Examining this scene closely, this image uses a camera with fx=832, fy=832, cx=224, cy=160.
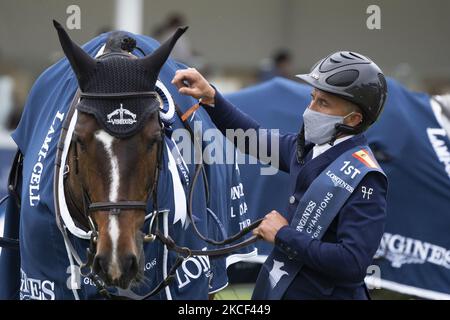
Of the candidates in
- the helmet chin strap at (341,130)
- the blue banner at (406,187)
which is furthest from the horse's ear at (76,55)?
the blue banner at (406,187)

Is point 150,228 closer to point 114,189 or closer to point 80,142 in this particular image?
point 114,189

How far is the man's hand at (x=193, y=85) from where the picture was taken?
347cm

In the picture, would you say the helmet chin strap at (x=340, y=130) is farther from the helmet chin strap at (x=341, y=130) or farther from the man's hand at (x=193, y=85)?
the man's hand at (x=193, y=85)

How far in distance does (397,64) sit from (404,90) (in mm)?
8411

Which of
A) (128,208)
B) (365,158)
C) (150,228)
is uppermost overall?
(365,158)

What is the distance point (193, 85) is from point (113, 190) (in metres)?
0.71

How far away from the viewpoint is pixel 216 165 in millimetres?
4363

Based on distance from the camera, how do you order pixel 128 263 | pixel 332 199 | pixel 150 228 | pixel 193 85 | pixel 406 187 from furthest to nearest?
pixel 406 187 < pixel 193 85 < pixel 150 228 < pixel 332 199 < pixel 128 263

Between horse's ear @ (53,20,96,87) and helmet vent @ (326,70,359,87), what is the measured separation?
0.91 m

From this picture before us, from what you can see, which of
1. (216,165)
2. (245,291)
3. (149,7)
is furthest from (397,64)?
(216,165)

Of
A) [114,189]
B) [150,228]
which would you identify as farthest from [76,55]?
[150,228]

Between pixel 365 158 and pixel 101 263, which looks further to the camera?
pixel 365 158

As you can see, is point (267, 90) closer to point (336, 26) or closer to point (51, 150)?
point (51, 150)

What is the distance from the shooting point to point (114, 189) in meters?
3.02
